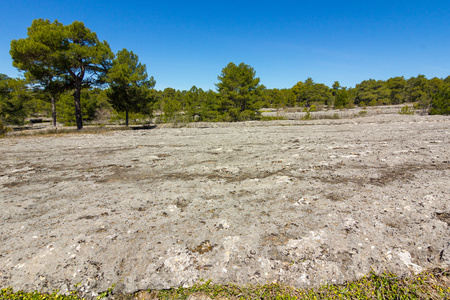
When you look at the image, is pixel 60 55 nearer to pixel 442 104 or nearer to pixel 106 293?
pixel 106 293

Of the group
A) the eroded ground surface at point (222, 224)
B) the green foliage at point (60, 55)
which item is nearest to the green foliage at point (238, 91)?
the green foliage at point (60, 55)

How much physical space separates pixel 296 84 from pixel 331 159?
89921 millimetres

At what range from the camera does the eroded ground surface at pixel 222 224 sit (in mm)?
1681

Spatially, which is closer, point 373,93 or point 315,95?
point 373,93

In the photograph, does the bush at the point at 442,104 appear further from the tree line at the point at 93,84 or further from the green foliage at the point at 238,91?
the green foliage at the point at 238,91

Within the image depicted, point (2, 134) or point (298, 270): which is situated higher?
point (2, 134)

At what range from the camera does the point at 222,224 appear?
2.30 m

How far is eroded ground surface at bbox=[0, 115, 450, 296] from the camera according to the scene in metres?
1.68

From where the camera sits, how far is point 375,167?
3947 millimetres

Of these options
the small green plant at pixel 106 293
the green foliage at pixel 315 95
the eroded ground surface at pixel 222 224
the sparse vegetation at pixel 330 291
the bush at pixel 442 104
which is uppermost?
A: the green foliage at pixel 315 95

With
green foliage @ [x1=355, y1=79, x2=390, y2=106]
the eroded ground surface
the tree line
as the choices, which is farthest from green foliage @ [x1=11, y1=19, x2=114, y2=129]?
green foliage @ [x1=355, y1=79, x2=390, y2=106]

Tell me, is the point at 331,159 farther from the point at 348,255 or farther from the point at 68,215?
the point at 68,215

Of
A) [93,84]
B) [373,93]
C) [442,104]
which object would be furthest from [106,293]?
[373,93]

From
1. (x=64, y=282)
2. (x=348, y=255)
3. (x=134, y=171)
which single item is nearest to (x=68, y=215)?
(x=64, y=282)
